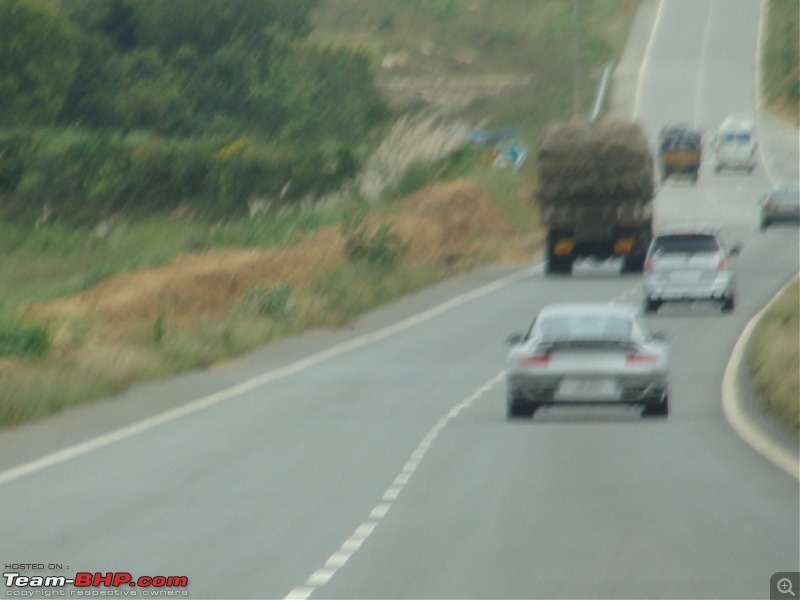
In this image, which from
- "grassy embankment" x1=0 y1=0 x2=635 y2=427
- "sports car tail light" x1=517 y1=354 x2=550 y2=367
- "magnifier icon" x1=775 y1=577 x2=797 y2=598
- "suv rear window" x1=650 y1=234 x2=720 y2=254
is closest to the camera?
"magnifier icon" x1=775 y1=577 x2=797 y2=598

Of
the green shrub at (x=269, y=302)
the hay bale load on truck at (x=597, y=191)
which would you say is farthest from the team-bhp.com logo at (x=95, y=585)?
the hay bale load on truck at (x=597, y=191)

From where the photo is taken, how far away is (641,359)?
69.4ft

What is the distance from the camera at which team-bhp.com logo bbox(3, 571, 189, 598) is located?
37.5 ft

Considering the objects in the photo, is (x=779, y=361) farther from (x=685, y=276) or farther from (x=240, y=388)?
(x=685, y=276)

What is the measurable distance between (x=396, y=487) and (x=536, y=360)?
4877 millimetres

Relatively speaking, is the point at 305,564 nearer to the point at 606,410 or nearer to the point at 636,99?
the point at 606,410

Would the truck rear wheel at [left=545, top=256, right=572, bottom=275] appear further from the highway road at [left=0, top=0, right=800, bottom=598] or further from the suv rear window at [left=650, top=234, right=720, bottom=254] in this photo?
the highway road at [left=0, top=0, right=800, bottom=598]

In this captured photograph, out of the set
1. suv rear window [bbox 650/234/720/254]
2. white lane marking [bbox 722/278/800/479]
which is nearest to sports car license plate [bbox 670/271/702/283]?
suv rear window [bbox 650/234/720/254]

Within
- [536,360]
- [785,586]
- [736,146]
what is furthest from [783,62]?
[785,586]

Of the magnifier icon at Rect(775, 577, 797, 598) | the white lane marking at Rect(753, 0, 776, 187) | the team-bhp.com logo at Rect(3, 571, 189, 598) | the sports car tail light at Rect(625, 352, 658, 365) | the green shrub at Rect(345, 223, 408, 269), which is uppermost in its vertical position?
the magnifier icon at Rect(775, 577, 797, 598)

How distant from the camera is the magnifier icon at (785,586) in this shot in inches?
439

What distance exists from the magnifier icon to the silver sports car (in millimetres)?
9650

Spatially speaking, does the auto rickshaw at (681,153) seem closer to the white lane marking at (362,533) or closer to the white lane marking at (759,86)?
the white lane marking at (759,86)

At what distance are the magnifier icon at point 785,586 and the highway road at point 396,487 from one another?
9cm
